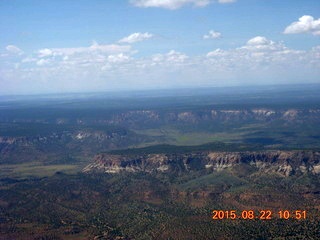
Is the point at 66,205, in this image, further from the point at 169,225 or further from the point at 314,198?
the point at 314,198

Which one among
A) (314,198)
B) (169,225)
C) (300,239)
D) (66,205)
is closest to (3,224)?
(66,205)

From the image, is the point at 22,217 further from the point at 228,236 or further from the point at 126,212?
the point at 228,236

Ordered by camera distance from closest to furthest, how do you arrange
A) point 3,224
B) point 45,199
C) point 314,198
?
point 3,224
point 314,198
point 45,199

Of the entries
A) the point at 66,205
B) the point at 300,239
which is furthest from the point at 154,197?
the point at 300,239

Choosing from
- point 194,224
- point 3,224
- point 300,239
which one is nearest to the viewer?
point 300,239

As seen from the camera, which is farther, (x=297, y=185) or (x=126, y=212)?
(x=297, y=185)

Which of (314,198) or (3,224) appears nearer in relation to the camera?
(3,224)
